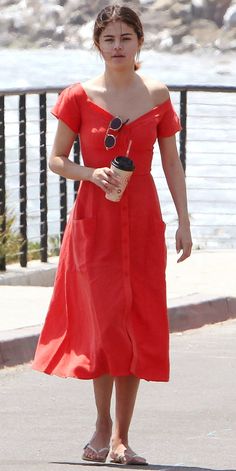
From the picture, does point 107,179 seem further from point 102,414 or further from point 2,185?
point 2,185

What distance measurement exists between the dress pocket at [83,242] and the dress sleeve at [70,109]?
34cm

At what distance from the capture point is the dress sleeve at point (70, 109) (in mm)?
6555

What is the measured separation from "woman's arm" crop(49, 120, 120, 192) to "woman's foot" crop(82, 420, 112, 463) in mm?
900

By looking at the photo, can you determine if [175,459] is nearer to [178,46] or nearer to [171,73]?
[171,73]

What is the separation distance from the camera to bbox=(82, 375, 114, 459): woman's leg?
6.56 m

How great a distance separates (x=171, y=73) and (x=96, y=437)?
45466 mm

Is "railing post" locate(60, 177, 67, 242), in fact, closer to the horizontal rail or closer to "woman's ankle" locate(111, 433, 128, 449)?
the horizontal rail

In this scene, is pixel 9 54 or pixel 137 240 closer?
pixel 137 240

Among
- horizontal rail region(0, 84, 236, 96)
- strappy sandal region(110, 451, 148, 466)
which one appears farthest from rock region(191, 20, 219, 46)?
strappy sandal region(110, 451, 148, 466)

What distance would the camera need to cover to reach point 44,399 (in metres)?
7.96

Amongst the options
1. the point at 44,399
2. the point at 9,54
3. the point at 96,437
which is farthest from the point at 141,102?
the point at 9,54

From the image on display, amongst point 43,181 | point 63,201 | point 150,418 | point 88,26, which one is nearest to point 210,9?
point 88,26

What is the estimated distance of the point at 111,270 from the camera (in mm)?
6512

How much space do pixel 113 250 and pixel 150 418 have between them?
1199mm
